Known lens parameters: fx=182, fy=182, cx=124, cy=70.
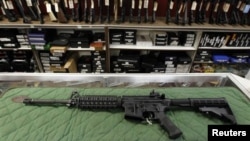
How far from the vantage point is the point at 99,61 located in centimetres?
225

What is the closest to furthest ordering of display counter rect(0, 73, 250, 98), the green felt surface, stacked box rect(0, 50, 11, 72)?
the green felt surface
display counter rect(0, 73, 250, 98)
stacked box rect(0, 50, 11, 72)

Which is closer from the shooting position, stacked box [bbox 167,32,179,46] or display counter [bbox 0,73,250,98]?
display counter [bbox 0,73,250,98]

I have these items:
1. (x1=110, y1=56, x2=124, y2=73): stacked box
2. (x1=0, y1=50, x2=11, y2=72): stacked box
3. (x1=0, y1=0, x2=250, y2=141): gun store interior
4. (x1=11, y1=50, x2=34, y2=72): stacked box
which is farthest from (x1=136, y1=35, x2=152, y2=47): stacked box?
(x1=0, y1=50, x2=11, y2=72): stacked box

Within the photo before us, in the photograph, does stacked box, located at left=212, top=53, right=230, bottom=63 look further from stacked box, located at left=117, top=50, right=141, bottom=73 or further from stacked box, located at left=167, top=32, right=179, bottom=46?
stacked box, located at left=117, top=50, right=141, bottom=73

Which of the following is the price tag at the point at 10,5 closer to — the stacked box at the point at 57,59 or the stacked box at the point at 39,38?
the stacked box at the point at 39,38

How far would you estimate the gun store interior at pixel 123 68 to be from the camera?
985 mm

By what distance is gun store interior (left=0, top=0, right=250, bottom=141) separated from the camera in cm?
98

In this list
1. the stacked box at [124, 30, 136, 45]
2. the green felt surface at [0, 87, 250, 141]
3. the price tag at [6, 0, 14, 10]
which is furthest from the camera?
the stacked box at [124, 30, 136, 45]

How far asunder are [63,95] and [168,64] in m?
1.48

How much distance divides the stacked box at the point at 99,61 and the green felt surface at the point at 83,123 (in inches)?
42.4

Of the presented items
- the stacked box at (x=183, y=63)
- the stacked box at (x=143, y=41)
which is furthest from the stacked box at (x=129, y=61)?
the stacked box at (x=183, y=63)

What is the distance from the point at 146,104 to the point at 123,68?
126 cm

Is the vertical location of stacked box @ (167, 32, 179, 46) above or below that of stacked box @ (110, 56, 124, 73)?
above

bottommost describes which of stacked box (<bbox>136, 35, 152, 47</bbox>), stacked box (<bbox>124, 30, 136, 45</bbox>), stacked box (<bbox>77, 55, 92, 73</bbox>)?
stacked box (<bbox>77, 55, 92, 73</bbox>)
